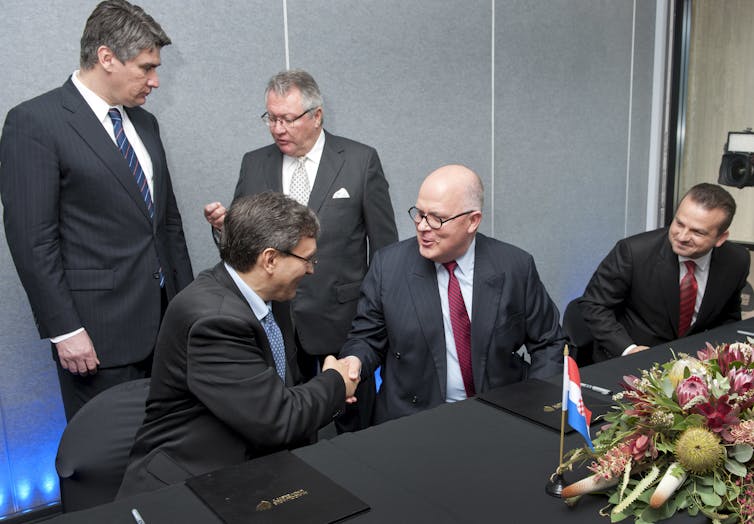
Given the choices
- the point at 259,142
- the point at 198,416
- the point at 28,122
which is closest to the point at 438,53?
the point at 259,142

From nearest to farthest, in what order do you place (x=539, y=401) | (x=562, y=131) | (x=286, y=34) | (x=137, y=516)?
(x=137, y=516) → (x=539, y=401) → (x=286, y=34) → (x=562, y=131)

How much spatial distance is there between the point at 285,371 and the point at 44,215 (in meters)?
1.03

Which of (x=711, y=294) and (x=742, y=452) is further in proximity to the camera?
(x=711, y=294)

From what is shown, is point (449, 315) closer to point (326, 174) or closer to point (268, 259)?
point (268, 259)

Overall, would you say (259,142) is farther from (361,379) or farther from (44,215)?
(361,379)

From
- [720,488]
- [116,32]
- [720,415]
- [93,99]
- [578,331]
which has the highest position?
[116,32]

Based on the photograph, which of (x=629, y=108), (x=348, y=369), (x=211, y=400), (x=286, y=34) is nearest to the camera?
(x=211, y=400)

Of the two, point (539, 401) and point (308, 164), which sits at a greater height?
point (308, 164)

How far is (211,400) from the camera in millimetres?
1718

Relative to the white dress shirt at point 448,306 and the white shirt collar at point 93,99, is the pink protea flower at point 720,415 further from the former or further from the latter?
the white shirt collar at point 93,99

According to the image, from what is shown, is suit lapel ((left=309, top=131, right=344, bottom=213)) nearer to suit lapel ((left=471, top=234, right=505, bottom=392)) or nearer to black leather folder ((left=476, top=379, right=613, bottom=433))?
suit lapel ((left=471, top=234, right=505, bottom=392))

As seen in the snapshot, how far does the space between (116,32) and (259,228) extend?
3.53 ft

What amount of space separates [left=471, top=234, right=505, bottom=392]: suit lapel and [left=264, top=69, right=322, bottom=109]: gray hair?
1.01 meters

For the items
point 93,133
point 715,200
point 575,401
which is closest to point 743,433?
point 575,401
